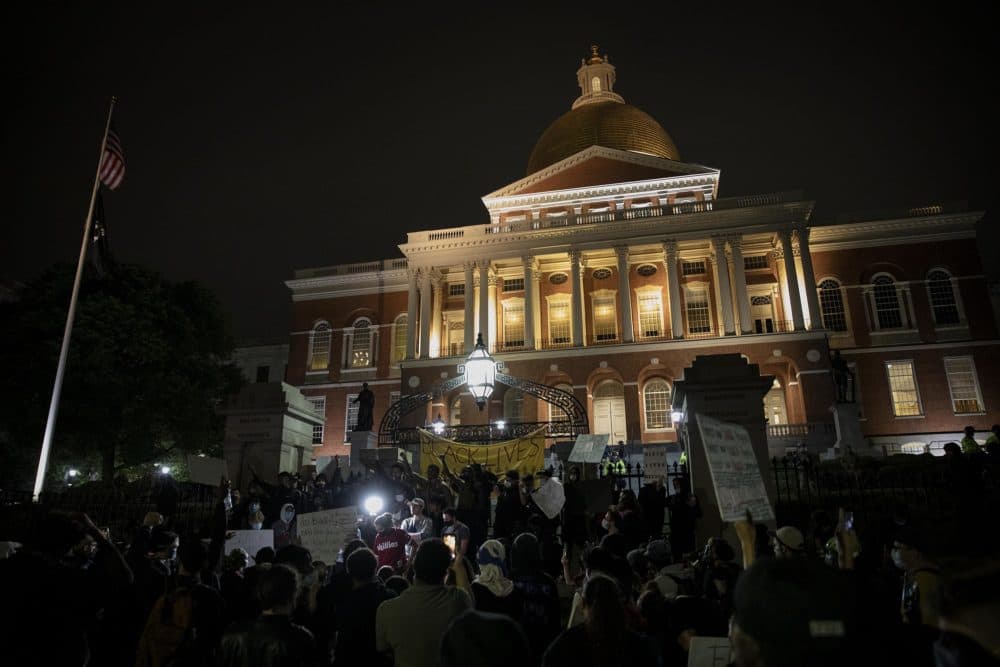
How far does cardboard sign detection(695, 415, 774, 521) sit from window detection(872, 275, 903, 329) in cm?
4231

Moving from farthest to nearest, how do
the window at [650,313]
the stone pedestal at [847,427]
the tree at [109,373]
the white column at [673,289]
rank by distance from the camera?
the window at [650,313], the white column at [673,289], the tree at [109,373], the stone pedestal at [847,427]

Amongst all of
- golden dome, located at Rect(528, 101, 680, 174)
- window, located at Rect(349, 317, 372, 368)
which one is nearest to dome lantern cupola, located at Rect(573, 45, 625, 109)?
golden dome, located at Rect(528, 101, 680, 174)

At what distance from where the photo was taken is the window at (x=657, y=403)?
39562 mm

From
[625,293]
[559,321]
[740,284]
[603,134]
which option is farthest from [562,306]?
[603,134]

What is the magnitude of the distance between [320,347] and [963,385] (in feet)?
138

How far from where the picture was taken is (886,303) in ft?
137

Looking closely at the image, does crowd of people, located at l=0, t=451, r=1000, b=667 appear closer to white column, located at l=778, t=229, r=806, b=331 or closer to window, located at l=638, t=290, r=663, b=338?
white column, located at l=778, t=229, r=806, b=331

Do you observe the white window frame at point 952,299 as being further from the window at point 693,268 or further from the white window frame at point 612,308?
the white window frame at point 612,308

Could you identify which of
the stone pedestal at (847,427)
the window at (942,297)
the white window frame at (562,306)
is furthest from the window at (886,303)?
the white window frame at (562,306)

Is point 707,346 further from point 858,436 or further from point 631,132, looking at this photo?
point 631,132

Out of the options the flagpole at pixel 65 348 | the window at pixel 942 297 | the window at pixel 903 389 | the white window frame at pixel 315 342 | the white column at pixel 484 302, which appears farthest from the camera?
the white window frame at pixel 315 342

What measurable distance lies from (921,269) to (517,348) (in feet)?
84.3

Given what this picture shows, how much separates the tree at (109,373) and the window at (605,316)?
2319 centimetres

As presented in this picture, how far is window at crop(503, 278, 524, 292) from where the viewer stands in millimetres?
45719
